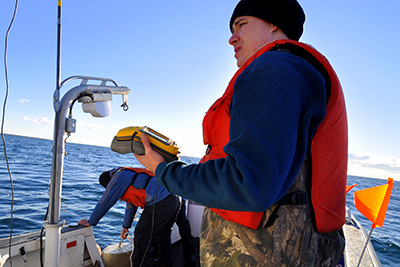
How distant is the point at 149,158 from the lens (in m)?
1.21

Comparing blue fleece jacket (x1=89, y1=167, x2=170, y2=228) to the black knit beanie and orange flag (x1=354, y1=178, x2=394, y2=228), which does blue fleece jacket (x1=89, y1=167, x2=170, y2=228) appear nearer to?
the black knit beanie

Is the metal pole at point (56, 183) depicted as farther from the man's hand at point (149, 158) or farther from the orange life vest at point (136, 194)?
the man's hand at point (149, 158)

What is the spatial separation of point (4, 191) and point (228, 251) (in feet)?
45.7

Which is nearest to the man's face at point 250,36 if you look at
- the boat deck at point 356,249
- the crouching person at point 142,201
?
the crouching person at point 142,201

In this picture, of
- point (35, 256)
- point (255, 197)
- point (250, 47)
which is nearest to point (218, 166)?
point (255, 197)

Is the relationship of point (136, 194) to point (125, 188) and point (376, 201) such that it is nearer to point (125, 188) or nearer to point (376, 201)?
point (125, 188)

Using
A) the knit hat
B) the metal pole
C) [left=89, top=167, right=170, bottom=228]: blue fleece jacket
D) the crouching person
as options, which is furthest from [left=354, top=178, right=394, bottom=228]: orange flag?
the metal pole

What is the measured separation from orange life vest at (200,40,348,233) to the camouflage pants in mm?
47

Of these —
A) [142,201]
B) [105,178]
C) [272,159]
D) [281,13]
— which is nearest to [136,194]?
[142,201]

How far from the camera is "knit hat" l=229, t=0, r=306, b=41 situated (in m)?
1.27

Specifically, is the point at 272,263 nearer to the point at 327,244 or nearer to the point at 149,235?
the point at 327,244

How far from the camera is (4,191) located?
455 inches

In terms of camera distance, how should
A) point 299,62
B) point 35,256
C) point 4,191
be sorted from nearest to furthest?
1. point 299,62
2. point 35,256
3. point 4,191

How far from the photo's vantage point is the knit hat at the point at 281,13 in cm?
127
